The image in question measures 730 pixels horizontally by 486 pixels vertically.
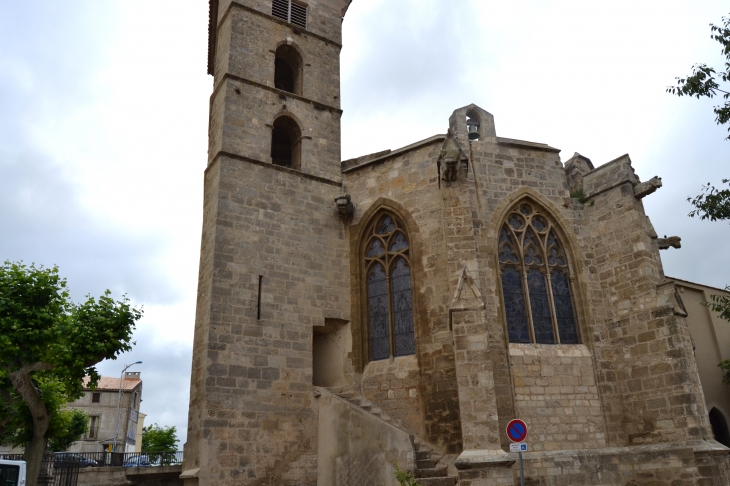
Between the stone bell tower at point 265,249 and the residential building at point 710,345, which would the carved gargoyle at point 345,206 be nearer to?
the stone bell tower at point 265,249

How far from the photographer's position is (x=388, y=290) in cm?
1348

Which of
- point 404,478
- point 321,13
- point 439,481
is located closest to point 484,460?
point 439,481

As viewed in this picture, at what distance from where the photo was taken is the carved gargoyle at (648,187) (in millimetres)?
12867

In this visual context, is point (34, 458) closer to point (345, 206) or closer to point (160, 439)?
point (345, 206)

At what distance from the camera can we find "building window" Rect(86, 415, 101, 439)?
39000 mm

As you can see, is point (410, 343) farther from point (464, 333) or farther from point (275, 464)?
point (275, 464)

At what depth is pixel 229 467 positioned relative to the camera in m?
11.1

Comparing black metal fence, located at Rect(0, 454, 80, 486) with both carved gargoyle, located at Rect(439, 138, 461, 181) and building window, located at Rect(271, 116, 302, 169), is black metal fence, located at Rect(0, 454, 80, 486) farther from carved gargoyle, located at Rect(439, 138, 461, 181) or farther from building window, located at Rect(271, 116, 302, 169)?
carved gargoyle, located at Rect(439, 138, 461, 181)

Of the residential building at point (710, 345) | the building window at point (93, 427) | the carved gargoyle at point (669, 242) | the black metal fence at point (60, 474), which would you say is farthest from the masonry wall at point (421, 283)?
the building window at point (93, 427)

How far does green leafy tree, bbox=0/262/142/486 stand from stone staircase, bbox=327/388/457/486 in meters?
5.74

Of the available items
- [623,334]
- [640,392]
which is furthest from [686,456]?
[623,334]

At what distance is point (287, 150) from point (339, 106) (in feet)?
6.39

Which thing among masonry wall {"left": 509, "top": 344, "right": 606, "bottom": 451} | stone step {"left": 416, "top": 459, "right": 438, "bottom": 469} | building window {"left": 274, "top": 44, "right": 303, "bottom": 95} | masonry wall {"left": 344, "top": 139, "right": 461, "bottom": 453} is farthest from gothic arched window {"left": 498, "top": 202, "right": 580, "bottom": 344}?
building window {"left": 274, "top": 44, "right": 303, "bottom": 95}

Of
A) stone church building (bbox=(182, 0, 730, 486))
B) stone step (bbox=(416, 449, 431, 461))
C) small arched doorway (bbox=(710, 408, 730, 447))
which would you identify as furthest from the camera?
small arched doorway (bbox=(710, 408, 730, 447))
